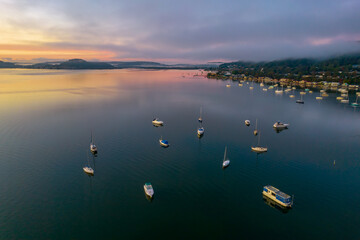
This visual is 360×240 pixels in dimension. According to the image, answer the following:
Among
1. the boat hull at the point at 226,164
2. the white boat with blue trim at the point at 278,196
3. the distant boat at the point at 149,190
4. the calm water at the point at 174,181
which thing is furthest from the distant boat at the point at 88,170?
the white boat with blue trim at the point at 278,196

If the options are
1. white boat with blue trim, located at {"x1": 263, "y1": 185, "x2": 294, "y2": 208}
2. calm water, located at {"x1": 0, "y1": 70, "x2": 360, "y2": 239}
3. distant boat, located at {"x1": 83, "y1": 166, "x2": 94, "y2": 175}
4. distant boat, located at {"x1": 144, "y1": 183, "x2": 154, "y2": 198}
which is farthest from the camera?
distant boat, located at {"x1": 83, "y1": 166, "x2": 94, "y2": 175}

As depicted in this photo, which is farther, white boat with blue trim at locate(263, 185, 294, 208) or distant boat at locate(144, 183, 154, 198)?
distant boat at locate(144, 183, 154, 198)

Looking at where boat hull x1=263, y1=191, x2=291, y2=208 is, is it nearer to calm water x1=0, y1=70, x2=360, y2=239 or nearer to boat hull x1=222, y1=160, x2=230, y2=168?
calm water x1=0, y1=70, x2=360, y2=239

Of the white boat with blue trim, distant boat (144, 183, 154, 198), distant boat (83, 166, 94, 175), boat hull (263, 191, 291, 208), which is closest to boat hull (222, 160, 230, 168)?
the white boat with blue trim

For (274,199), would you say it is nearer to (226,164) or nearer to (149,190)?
(226,164)

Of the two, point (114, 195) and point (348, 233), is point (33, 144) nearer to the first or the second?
point (114, 195)

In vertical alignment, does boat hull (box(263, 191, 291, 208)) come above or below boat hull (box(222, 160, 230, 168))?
below

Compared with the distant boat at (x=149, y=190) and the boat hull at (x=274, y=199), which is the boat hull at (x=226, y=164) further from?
the distant boat at (x=149, y=190)

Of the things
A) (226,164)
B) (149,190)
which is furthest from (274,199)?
(149,190)
